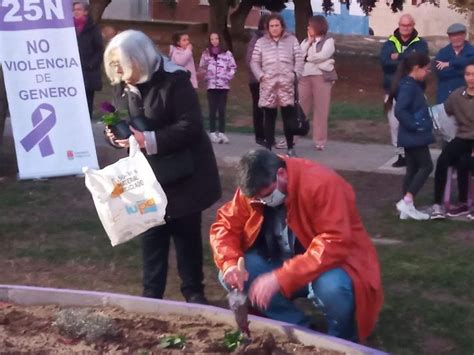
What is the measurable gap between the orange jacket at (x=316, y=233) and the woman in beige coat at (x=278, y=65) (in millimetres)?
5677

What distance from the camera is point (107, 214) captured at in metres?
5.20

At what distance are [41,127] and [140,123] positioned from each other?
4.18 meters

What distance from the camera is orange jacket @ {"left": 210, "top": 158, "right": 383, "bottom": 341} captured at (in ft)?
15.4

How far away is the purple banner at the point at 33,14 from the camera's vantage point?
916 centimetres

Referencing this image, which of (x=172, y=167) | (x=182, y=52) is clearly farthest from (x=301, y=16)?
(x=172, y=167)

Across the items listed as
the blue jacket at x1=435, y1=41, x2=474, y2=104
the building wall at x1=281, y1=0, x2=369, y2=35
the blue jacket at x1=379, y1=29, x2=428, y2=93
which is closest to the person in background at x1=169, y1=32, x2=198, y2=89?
the blue jacket at x1=379, y1=29, x2=428, y2=93

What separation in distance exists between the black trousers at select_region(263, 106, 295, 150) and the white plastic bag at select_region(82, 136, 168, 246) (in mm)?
5591

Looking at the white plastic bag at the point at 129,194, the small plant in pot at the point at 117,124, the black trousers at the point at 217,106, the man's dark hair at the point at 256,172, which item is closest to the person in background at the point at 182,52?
the black trousers at the point at 217,106

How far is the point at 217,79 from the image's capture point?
11.8 metres

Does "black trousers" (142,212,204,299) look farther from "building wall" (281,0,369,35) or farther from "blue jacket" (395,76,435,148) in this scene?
"building wall" (281,0,369,35)

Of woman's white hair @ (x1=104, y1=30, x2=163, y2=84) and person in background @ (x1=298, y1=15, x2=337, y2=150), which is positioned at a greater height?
woman's white hair @ (x1=104, y1=30, x2=163, y2=84)

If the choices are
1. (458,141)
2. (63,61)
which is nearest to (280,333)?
(458,141)

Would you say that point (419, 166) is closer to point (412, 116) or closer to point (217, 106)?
point (412, 116)

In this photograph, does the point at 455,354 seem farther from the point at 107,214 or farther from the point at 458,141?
the point at 458,141
